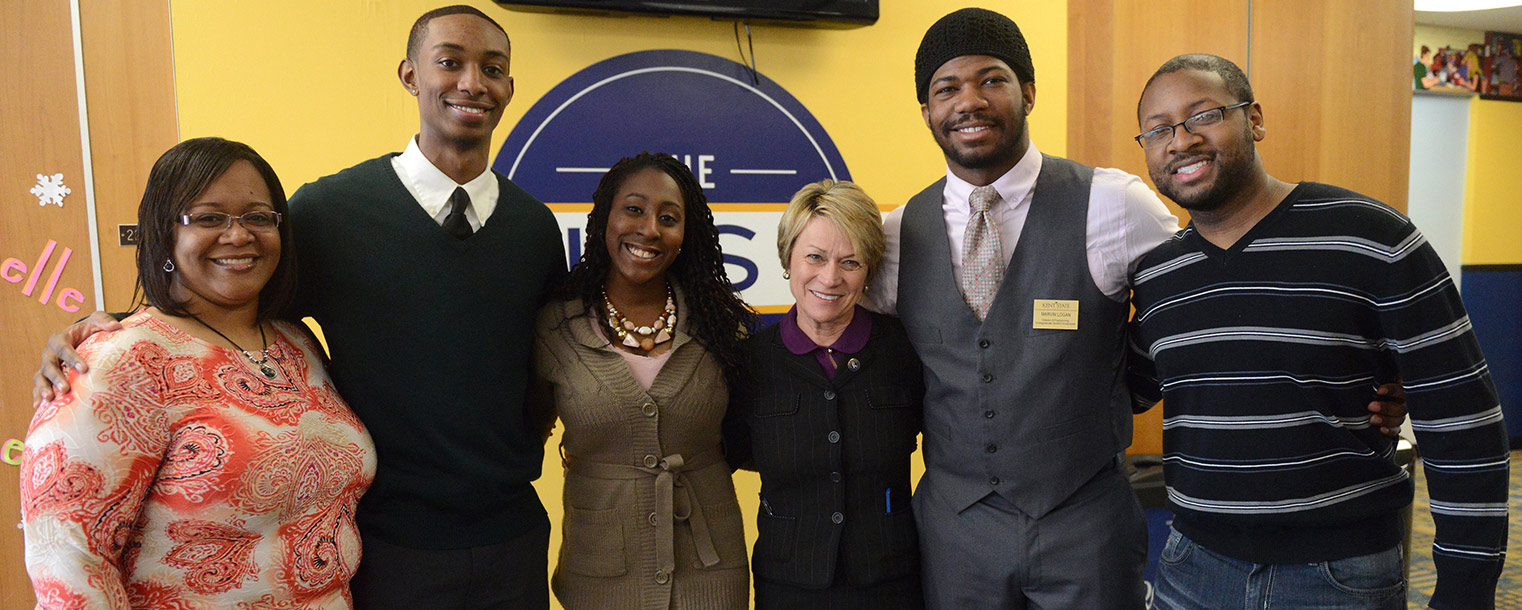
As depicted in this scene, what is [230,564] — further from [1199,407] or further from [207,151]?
[1199,407]

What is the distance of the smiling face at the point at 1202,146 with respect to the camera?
157 cm

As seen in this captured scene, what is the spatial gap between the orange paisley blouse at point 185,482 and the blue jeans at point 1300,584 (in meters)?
1.61

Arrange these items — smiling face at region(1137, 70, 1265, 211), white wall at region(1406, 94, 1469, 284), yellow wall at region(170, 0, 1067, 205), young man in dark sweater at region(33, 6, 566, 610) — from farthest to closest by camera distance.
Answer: white wall at region(1406, 94, 1469, 284)
yellow wall at region(170, 0, 1067, 205)
young man in dark sweater at region(33, 6, 566, 610)
smiling face at region(1137, 70, 1265, 211)

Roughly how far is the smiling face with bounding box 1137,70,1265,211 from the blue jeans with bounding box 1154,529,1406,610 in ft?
2.18

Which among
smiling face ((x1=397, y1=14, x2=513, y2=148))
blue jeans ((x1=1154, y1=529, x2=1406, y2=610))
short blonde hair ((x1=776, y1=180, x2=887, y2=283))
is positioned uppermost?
smiling face ((x1=397, y1=14, x2=513, y2=148))

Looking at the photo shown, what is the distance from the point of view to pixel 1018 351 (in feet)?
5.85

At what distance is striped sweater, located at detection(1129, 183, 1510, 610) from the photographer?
1.40 metres

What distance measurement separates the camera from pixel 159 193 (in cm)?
142

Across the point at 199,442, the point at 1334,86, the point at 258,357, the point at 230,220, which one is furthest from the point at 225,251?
the point at 1334,86

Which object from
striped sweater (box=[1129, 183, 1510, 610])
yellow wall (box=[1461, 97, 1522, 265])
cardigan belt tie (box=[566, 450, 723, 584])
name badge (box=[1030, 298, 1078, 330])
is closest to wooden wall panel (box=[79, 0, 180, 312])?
cardigan belt tie (box=[566, 450, 723, 584])

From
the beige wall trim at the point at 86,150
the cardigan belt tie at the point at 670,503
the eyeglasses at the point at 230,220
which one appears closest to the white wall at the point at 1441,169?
the cardigan belt tie at the point at 670,503

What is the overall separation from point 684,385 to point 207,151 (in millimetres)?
999

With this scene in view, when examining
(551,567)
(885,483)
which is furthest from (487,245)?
(551,567)

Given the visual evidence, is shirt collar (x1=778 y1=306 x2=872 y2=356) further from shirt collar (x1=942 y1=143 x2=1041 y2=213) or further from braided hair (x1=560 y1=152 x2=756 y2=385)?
shirt collar (x1=942 y1=143 x2=1041 y2=213)
